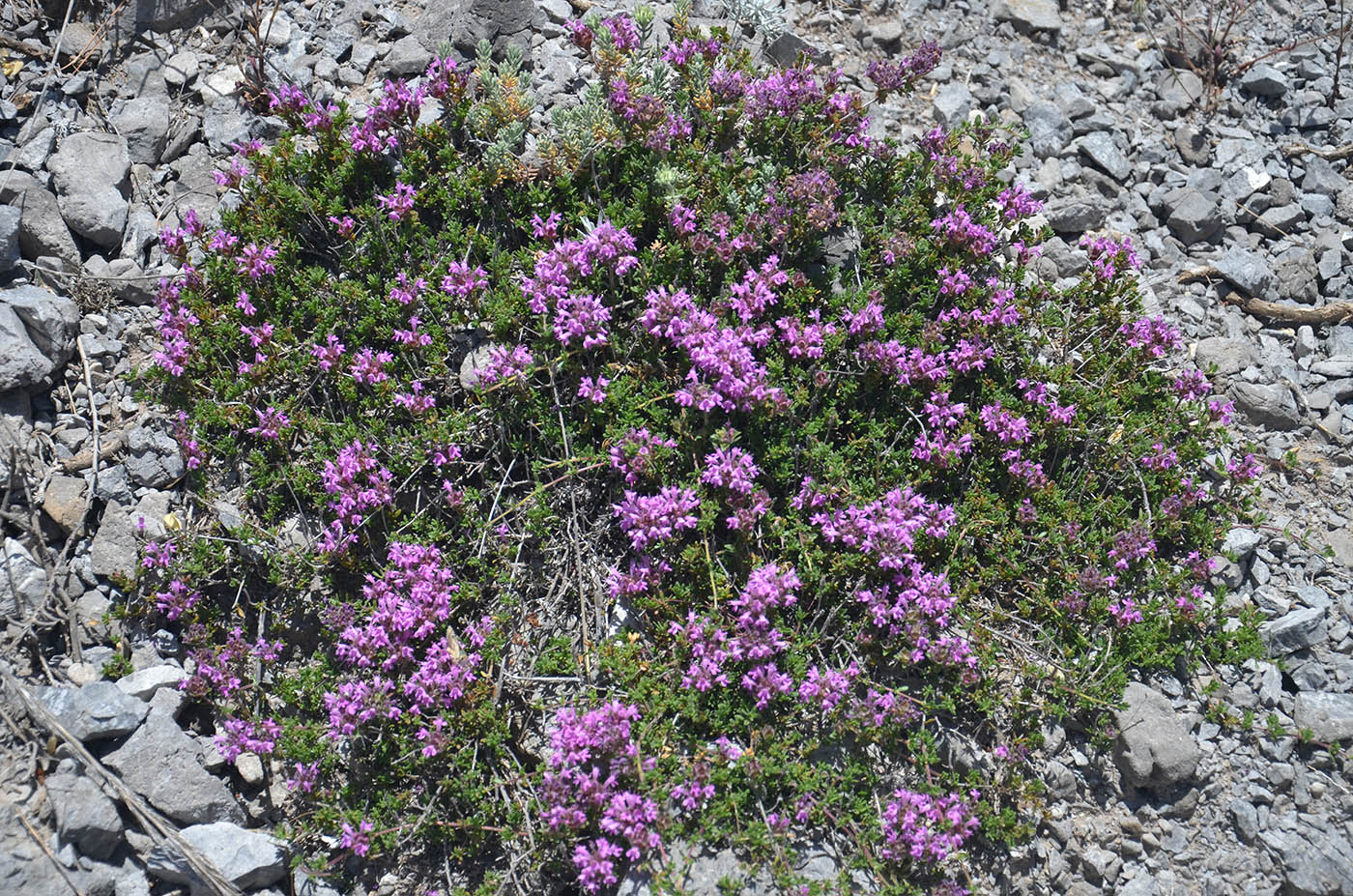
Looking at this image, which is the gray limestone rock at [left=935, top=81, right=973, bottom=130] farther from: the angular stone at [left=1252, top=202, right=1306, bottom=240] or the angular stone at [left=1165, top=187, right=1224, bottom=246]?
the angular stone at [left=1252, top=202, right=1306, bottom=240]

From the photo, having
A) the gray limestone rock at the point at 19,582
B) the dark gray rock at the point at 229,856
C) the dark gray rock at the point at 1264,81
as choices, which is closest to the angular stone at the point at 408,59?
the gray limestone rock at the point at 19,582

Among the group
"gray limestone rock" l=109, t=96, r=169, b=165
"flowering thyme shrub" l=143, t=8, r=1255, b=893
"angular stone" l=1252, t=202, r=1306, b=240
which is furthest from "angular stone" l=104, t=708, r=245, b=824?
"angular stone" l=1252, t=202, r=1306, b=240

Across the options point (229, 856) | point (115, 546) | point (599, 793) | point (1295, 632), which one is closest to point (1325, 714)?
point (1295, 632)

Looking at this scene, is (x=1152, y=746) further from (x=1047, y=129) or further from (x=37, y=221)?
(x=37, y=221)

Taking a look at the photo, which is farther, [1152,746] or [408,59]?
[408,59]

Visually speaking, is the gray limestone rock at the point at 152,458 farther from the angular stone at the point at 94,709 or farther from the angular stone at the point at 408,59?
the angular stone at the point at 408,59

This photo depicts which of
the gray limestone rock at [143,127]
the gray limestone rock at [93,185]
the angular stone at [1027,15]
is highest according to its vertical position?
the angular stone at [1027,15]

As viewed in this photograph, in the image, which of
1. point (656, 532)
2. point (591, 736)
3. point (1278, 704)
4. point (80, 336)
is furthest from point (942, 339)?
point (80, 336)

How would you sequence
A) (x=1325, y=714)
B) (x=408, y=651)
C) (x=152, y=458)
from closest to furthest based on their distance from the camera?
(x=408, y=651)
(x=1325, y=714)
(x=152, y=458)
